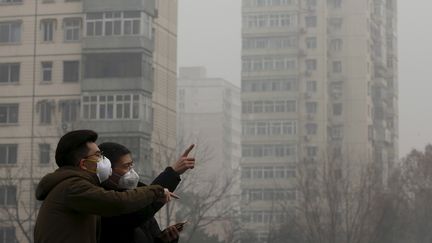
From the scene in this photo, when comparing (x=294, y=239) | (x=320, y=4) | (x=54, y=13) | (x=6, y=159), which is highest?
(x=320, y=4)

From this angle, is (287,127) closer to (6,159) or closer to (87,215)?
(6,159)

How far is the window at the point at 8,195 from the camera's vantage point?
41.8 metres

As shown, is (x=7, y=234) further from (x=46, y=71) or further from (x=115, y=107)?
(x=46, y=71)

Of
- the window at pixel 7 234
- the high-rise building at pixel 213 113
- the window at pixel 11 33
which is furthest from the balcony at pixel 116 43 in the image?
the high-rise building at pixel 213 113

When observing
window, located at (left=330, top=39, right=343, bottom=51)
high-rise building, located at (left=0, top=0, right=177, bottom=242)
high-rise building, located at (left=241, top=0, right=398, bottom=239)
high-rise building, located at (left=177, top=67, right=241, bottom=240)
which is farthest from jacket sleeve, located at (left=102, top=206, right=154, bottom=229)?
high-rise building, located at (left=177, top=67, right=241, bottom=240)

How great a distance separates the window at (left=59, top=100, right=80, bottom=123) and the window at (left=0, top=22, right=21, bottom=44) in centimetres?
380

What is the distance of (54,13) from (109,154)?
39.7 metres

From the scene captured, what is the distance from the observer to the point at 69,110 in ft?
143

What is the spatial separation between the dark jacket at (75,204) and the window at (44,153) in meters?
38.2

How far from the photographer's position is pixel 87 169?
520cm

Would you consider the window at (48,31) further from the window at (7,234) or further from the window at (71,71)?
the window at (7,234)

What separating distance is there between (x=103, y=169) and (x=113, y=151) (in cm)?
51

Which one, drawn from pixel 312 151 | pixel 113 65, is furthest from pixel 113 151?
pixel 312 151

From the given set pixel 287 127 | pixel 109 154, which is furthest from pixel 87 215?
pixel 287 127
